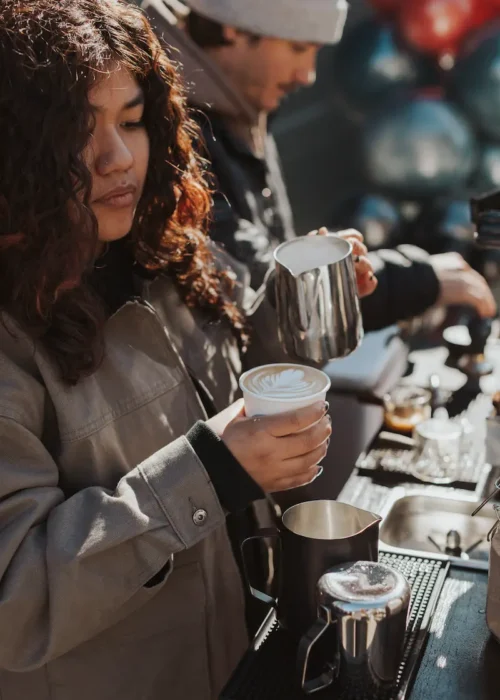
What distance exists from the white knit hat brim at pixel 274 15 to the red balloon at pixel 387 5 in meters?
2.06

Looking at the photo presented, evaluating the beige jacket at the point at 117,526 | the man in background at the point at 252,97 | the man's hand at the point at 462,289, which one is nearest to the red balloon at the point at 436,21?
the man in background at the point at 252,97

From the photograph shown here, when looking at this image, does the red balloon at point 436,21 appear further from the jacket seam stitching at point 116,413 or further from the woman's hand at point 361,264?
the jacket seam stitching at point 116,413

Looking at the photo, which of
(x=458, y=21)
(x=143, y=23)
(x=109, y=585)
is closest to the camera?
(x=109, y=585)

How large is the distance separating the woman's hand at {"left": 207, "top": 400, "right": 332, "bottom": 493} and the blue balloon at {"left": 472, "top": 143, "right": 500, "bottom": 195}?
3.40 meters

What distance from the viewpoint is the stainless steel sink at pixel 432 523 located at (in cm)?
144

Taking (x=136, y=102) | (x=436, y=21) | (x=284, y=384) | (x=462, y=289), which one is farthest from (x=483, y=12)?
(x=284, y=384)

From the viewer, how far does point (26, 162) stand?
105cm

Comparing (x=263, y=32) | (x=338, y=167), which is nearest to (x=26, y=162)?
(x=263, y=32)

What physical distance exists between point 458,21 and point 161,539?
3.70 meters

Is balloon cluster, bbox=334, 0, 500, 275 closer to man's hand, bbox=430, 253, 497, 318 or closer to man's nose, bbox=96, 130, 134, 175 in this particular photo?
man's hand, bbox=430, 253, 497, 318

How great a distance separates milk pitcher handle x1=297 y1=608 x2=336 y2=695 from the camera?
2.94ft

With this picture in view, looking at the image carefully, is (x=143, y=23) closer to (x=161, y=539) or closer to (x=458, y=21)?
(x=161, y=539)

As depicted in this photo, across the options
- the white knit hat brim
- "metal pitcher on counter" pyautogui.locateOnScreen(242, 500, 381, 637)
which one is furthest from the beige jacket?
the white knit hat brim

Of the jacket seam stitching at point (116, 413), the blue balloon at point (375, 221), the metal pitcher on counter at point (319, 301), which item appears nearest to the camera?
the jacket seam stitching at point (116, 413)
